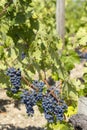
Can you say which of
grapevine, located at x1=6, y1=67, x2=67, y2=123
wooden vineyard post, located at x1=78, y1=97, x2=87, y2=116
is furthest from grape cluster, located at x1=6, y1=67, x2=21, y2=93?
wooden vineyard post, located at x1=78, y1=97, x2=87, y2=116

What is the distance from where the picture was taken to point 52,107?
3133mm

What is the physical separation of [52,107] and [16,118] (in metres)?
2.00

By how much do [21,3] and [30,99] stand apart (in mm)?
909

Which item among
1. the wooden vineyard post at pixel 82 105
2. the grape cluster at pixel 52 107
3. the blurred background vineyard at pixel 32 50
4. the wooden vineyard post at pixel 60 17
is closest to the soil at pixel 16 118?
the wooden vineyard post at pixel 60 17

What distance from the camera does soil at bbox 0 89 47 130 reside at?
478 centimetres

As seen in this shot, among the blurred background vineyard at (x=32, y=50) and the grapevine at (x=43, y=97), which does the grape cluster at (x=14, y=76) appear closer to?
the grapevine at (x=43, y=97)

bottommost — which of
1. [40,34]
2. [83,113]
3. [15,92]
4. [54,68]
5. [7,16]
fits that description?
[83,113]

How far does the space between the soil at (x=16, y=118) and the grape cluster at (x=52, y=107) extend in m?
1.51

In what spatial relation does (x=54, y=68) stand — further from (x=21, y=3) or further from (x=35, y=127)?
(x=35, y=127)

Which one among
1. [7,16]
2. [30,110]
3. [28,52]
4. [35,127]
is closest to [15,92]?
[30,110]

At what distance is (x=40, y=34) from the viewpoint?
338cm

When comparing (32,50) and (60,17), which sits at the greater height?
(60,17)

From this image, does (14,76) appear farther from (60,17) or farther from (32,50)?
(60,17)

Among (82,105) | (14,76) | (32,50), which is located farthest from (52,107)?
(32,50)
